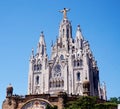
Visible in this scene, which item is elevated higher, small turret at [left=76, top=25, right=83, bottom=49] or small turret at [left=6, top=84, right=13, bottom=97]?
small turret at [left=76, top=25, right=83, bottom=49]

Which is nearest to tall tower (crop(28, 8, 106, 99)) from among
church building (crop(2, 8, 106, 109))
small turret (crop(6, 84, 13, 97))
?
church building (crop(2, 8, 106, 109))

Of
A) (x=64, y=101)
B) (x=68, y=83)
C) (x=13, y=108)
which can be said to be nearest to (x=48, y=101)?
(x=64, y=101)

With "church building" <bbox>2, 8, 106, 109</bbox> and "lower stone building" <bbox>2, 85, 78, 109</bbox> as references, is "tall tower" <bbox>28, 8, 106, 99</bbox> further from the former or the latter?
"lower stone building" <bbox>2, 85, 78, 109</bbox>

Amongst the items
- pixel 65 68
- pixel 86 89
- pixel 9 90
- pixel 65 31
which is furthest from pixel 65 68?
pixel 86 89

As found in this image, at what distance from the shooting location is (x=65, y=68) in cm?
9106

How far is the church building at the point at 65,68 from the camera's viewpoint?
8869 cm

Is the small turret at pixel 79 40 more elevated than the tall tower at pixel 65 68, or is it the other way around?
the small turret at pixel 79 40

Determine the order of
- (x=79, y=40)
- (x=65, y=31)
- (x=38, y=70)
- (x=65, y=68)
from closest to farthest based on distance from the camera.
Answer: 1. (x=65, y=68)
2. (x=38, y=70)
3. (x=79, y=40)
4. (x=65, y=31)

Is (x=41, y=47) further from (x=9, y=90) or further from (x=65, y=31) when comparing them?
(x=9, y=90)

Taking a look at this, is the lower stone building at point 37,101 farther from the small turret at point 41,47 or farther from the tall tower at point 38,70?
the small turret at point 41,47

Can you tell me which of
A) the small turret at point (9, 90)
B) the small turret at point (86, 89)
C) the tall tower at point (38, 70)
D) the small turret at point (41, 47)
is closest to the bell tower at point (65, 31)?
the small turret at point (41, 47)

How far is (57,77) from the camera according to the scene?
91.7m

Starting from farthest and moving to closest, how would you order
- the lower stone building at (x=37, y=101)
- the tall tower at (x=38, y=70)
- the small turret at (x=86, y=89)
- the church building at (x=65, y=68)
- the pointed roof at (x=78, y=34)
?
the pointed roof at (x=78, y=34) < the tall tower at (x=38, y=70) < the church building at (x=65, y=68) < the small turret at (x=86, y=89) < the lower stone building at (x=37, y=101)

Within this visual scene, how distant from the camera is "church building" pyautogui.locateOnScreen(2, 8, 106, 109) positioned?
8869 cm
